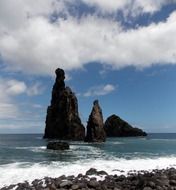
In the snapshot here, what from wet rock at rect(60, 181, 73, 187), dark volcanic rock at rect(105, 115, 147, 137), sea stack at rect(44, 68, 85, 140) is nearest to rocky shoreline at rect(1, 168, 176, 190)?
wet rock at rect(60, 181, 73, 187)

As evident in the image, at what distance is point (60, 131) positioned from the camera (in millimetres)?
125938

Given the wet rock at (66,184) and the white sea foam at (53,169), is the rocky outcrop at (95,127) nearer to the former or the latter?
the white sea foam at (53,169)

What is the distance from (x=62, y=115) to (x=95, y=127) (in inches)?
1054

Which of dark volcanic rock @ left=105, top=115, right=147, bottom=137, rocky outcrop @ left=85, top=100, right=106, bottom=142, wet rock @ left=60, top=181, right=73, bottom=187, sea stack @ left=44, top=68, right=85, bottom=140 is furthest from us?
dark volcanic rock @ left=105, top=115, right=147, bottom=137

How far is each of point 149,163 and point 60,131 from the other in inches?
3205

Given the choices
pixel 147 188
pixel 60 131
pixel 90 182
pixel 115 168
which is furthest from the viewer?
pixel 60 131

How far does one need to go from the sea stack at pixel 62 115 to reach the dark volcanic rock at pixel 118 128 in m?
40.6

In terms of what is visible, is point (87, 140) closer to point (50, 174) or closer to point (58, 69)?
point (58, 69)

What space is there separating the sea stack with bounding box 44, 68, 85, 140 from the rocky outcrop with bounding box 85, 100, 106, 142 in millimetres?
13300

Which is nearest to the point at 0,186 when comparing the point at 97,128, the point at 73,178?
the point at 73,178

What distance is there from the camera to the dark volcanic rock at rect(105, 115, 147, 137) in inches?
6585

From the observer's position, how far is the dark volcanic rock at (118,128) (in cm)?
16725

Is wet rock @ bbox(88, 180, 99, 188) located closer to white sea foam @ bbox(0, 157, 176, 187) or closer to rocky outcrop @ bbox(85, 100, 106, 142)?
white sea foam @ bbox(0, 157, 176, 187)

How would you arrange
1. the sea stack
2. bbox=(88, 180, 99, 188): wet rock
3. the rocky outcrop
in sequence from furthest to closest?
the sea stack, the rocky outcrop, bbox=(88, 180, 99, 188): wet rock
